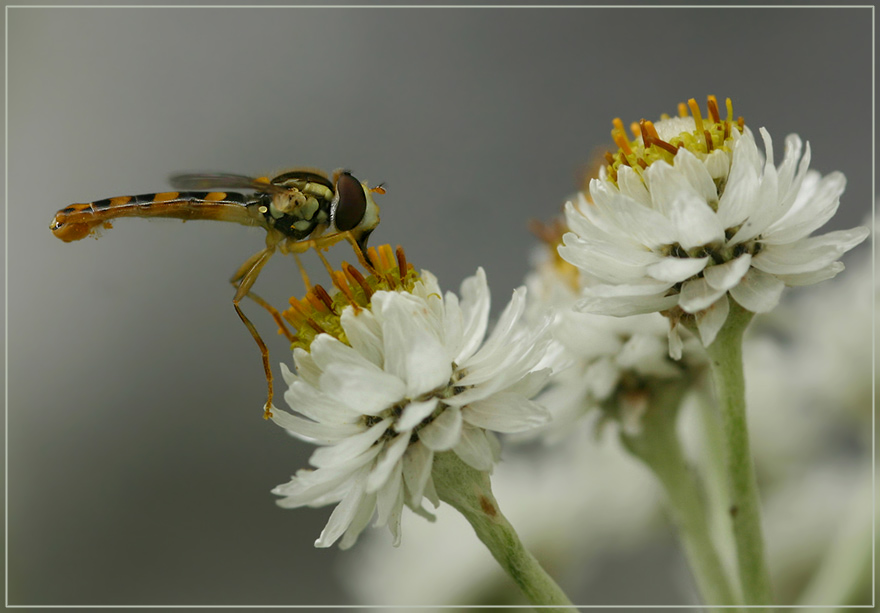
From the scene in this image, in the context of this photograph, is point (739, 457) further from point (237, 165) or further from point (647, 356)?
point (237, 165)

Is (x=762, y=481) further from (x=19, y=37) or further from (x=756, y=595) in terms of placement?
(x=19, y=37)

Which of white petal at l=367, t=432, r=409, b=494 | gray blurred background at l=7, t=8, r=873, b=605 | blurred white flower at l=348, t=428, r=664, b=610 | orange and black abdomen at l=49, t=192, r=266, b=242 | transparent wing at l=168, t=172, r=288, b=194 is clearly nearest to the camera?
white petal at l=367, t=432, r=409, b=494

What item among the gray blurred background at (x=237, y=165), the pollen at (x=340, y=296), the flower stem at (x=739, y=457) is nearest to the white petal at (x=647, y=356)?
the flower stem at (x=739, y=457)

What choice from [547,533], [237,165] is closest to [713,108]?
[547,533]

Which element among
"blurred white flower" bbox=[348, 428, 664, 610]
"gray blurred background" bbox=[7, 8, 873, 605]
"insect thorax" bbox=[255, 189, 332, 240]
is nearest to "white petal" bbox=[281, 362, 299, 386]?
"insect thorax" bbox=[255, 189, 332, 240]

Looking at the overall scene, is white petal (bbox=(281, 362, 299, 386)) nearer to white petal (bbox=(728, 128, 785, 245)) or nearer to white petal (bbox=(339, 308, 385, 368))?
white petal (bbox=(339, 308, 385, 368))

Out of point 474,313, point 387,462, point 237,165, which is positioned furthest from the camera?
point 237,165
